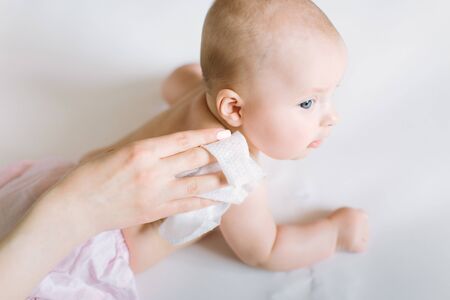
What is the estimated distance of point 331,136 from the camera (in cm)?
133

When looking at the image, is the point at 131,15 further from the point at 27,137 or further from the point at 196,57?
the point at 27,137

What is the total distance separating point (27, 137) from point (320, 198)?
731 millimetres

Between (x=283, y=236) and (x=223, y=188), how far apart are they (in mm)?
268

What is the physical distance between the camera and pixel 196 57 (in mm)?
1524

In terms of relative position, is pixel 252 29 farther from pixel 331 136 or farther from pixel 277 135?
pixel 331 136

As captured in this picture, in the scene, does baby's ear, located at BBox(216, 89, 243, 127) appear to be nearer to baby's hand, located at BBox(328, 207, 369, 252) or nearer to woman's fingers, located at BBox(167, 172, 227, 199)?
woman's fingers, located at BBox(167, 172, 227, 199)

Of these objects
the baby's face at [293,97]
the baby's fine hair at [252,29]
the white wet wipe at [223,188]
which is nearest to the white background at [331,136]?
the white wet wipe at [223,188]

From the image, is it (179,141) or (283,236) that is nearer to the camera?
(179,141)

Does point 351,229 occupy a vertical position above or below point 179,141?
below

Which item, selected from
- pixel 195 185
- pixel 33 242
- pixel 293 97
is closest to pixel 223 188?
pixel 195 185

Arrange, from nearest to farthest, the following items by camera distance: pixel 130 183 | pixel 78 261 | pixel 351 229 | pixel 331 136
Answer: pixel 130 183 → pixel 78 261 → pixel 351 229 → pixel 331 136

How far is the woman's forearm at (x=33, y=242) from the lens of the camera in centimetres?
80

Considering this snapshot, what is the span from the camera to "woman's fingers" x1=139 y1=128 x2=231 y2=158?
0.83 meters

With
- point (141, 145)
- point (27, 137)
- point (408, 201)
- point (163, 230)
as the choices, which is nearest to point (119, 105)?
point (27, 137)
